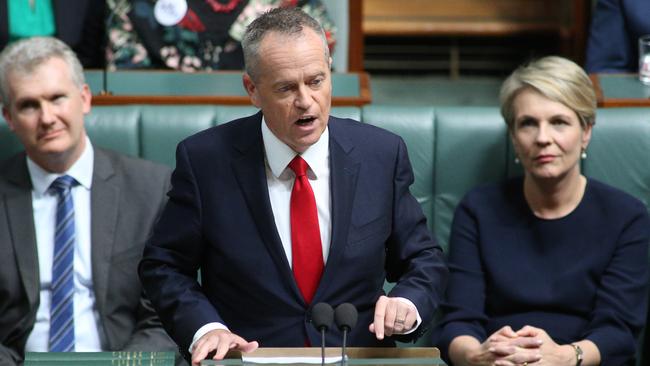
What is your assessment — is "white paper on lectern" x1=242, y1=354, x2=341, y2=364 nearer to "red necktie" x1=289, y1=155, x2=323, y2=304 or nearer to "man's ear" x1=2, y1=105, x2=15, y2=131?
"red necktie" x1=289, y1=155, x2=323, y2=304

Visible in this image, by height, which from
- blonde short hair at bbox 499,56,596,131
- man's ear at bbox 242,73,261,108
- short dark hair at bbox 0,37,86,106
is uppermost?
man's ear at bbox 242,73,261,108

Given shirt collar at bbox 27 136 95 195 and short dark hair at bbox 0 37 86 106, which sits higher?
short dark hair at bbox 0 37 86 106

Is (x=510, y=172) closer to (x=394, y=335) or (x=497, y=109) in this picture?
(x=497, y=109)

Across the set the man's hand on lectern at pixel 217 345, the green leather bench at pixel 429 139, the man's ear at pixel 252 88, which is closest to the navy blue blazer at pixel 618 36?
the green leather bench at pixel 429 139

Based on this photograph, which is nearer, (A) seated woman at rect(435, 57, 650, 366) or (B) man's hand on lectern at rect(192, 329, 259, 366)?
(B) man's hand on lectern at rect(192, 329, 259, 366)

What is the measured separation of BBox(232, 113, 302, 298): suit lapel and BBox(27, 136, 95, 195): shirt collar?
71 cm

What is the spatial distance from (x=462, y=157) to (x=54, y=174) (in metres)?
1.17

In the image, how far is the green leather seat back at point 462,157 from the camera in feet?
10.5

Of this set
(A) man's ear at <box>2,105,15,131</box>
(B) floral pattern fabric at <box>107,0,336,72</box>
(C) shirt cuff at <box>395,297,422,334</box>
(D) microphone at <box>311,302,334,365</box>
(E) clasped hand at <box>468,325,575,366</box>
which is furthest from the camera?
(B) floral pattern fabric at <box>107,0,336,72</box>

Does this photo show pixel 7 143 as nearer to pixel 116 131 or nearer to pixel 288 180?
pixel 116 131

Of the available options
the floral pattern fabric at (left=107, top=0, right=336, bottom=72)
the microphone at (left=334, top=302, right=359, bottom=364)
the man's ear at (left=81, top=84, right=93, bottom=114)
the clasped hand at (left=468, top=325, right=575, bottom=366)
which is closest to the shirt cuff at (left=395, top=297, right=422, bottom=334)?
the microphone at (left=334, top=302, right=359, bottom=364)

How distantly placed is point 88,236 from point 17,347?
0.34 metres

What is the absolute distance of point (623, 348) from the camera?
2.82 m

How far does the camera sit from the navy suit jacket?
91.3 inches
